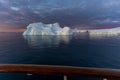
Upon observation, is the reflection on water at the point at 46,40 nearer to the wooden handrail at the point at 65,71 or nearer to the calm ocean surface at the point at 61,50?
the calm ocean surface at the point at 61,50

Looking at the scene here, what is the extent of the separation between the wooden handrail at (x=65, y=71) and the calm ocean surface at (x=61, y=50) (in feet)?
4.67

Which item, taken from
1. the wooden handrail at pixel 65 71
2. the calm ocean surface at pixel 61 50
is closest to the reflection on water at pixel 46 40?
the calm ocean surface at pixel 61 50

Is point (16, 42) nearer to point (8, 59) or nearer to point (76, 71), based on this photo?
point (8, 59)

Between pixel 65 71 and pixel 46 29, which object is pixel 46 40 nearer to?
pixel 46 29

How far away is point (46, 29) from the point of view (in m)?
2.05

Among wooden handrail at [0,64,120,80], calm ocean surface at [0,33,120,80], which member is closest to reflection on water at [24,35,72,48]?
calm ocean surface at [0,33,120,80]

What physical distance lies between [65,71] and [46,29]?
1.49 metres

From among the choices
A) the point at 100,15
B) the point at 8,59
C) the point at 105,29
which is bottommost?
the point at 8,59

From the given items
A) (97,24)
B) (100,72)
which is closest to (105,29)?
(97,24)

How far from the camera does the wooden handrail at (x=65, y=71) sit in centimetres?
56

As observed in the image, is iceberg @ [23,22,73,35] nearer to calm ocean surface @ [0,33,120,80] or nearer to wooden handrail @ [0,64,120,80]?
calm ocean surface @ [0,33,120,80]

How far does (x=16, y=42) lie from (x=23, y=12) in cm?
30

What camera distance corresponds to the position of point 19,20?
2123 millimetres

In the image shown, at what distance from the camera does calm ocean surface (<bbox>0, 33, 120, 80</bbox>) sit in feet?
6.73
